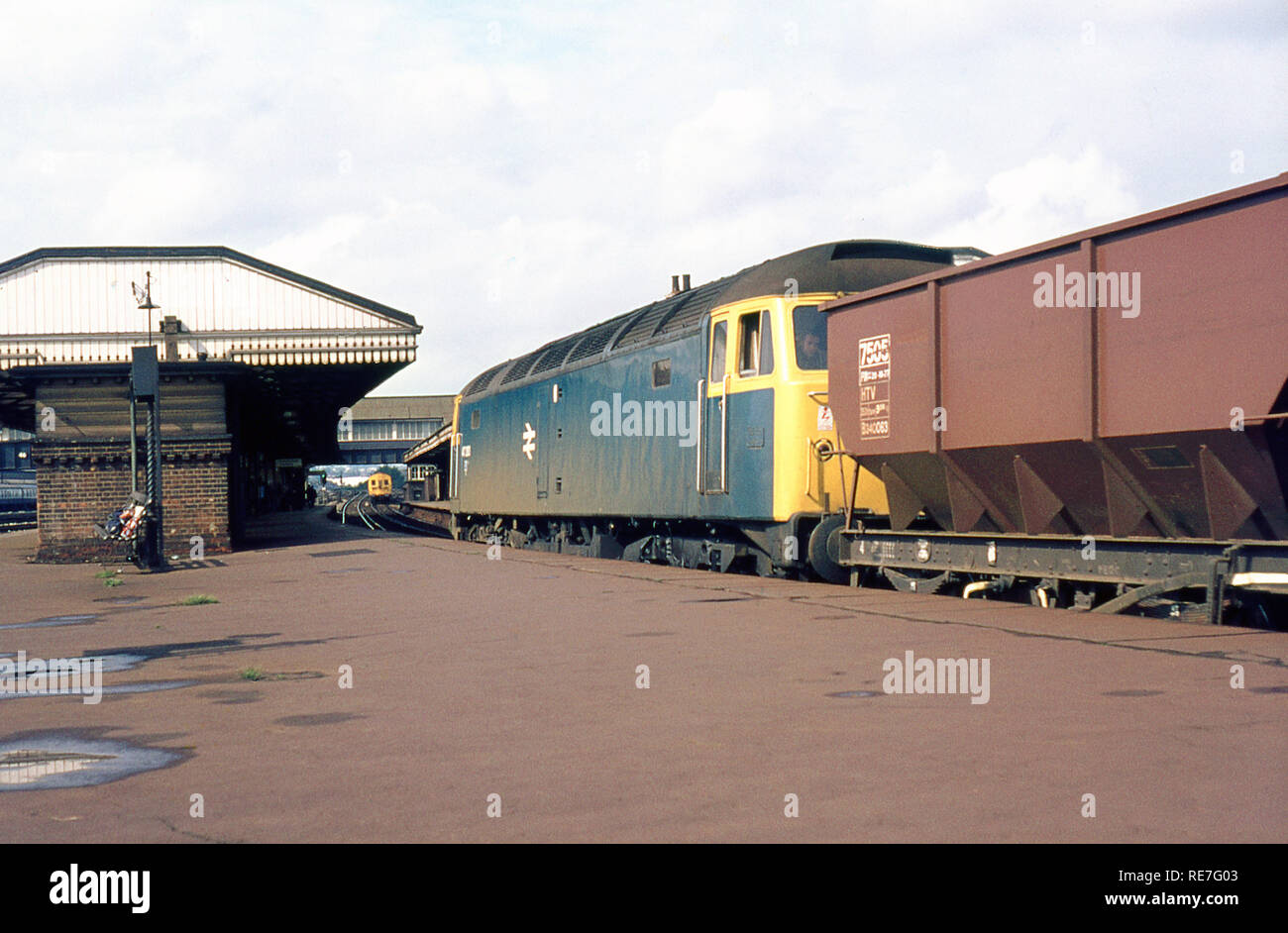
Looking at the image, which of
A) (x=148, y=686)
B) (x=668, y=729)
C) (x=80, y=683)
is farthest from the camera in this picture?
(x=80, y=683)

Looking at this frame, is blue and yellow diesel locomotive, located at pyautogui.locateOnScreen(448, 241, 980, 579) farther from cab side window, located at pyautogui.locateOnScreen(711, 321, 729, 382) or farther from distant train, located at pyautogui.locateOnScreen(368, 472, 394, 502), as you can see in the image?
distant train, located at pyautogui.locateOnScreen(368, 472, 394, 502)

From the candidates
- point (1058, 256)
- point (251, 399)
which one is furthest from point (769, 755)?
point (251, 399)

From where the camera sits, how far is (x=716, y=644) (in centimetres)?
916

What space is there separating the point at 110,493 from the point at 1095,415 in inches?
806

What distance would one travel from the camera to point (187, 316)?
26859mm

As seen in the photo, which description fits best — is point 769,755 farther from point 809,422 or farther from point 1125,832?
point 809,422

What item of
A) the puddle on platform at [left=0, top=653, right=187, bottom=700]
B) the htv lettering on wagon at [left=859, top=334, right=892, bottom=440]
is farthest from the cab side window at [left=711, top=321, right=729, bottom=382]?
the puddle on platform at [left=0, top=653, right=187, bottom=700]

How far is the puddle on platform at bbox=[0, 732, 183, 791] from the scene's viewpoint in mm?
5332

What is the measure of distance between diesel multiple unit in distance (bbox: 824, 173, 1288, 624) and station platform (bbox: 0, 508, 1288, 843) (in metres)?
0.57

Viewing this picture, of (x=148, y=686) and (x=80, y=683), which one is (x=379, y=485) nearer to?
(x=80, y=683)

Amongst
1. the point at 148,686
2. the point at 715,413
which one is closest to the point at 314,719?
the point at 148,686

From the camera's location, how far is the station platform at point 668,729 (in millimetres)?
4477

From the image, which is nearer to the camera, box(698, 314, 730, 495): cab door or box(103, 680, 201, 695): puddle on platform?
box(103, 680, 201, 695): puddle on platform

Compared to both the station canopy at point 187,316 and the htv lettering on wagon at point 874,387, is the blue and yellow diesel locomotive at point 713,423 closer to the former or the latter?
the htv lettering on wagon at point 874,387
